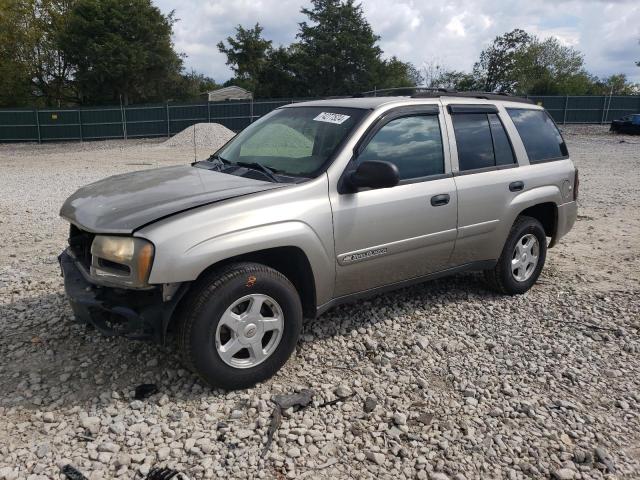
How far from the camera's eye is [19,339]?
4.00 metres

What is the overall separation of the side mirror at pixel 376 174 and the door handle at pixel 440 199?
668mm

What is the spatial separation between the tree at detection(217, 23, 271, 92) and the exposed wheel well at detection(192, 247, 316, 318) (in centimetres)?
5162

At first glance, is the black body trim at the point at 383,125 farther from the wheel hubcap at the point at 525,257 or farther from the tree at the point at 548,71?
the tree at the point at 548,71

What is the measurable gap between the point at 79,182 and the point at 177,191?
10.5 meters

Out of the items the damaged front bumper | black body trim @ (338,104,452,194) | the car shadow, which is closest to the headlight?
the damaged front bumper

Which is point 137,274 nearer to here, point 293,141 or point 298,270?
point 298,270

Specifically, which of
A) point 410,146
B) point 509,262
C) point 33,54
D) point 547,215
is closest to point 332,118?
point 410,146

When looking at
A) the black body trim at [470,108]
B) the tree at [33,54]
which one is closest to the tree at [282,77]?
the tree at [33,54]

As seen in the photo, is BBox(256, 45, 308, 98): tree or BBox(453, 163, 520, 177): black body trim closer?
BBox(453, 163, 520, 177): black body trim

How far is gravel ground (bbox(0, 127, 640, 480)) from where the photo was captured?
111 inches

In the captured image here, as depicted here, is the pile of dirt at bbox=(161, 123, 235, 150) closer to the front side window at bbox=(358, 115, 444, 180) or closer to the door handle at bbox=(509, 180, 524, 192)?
the door handle at bbox=(509, 180, 524, 192)

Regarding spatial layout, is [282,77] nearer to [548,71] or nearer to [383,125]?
[548,71]

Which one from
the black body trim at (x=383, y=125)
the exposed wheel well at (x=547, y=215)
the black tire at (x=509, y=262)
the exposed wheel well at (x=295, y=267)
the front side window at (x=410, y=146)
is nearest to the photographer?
the exposed wheel well at (x=295, y=267)

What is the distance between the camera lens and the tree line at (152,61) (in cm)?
3909
